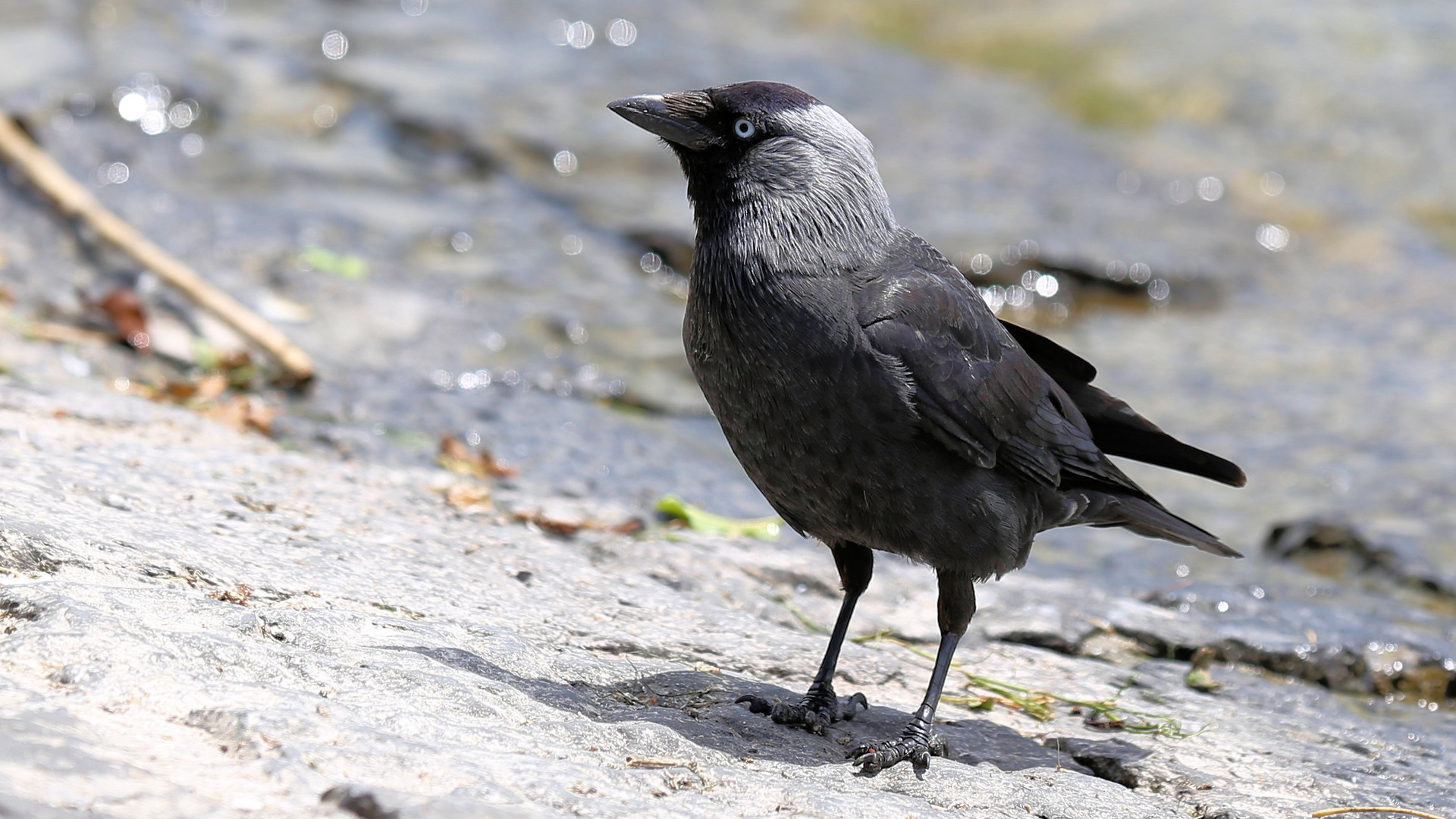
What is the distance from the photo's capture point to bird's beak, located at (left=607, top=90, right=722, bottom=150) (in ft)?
12.8

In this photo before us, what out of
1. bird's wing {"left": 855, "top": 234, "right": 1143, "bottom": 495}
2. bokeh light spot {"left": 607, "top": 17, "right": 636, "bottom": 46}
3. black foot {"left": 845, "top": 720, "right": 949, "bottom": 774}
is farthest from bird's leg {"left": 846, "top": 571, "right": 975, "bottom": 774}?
bokeh light spot {"left": 607, "top": 17, "right": 636, "bottom": 46}

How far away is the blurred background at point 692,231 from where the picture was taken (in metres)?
5.88

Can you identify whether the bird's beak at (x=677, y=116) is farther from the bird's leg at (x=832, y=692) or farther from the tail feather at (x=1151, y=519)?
the tail feather at (x=1151, y=519)

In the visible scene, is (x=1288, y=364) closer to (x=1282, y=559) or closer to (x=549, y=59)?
(x=1282, y=559)

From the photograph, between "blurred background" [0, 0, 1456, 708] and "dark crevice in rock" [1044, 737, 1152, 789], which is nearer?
"dark crevice in rock" [1044, 737, 1152, 789]

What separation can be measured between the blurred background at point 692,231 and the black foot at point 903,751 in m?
1.91

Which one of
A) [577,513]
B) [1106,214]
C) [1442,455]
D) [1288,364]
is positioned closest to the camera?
[577,513]

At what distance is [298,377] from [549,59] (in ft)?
19.3

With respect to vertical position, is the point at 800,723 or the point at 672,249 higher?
the point at 672,249

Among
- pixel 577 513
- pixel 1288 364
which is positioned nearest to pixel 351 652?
pixel 577 513

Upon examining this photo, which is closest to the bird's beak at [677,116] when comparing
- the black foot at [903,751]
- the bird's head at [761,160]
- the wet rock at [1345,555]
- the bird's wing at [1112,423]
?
the bird's head at [761,160]

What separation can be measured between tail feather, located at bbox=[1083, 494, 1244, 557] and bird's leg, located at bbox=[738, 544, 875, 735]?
A: 0.75m

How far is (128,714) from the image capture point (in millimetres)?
2621

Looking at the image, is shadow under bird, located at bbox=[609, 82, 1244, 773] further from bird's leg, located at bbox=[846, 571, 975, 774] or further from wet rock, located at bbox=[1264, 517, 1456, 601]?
wet rock, located at bbox=[1264, 517, 1456, 601]
